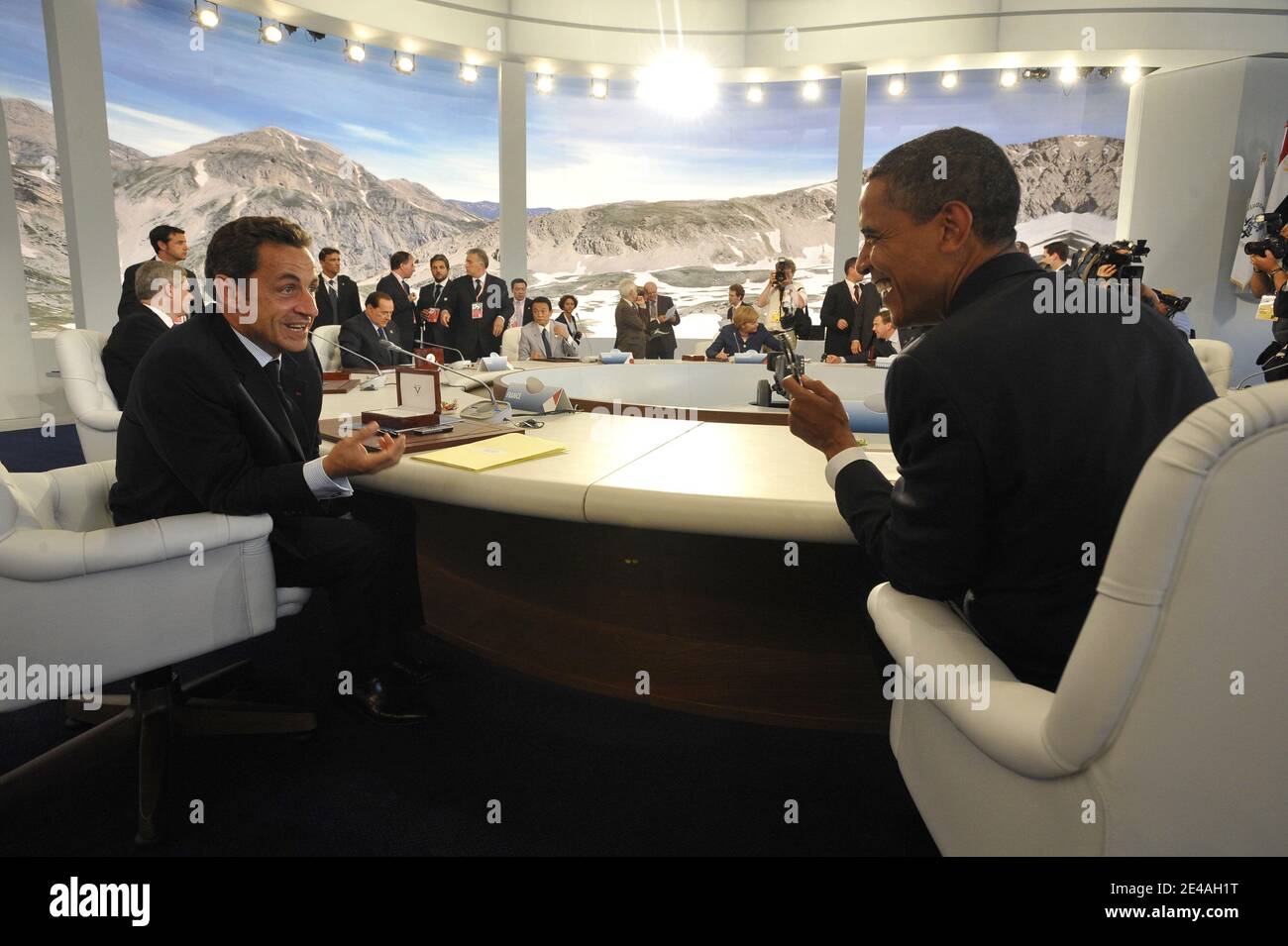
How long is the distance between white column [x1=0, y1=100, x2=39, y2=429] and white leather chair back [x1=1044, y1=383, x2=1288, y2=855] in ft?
24.9

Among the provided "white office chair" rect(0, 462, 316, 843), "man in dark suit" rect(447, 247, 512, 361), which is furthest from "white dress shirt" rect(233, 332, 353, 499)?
"man in dark suit" rect(447, 247, 512, 361)

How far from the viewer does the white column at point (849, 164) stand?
784 cm

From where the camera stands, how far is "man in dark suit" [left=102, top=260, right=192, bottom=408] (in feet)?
10.9

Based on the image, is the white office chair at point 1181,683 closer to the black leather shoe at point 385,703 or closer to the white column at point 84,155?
the black leather shoe at point 385,703

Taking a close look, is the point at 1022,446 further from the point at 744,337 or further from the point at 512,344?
the point at 744,337

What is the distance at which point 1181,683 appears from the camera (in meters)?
0.74

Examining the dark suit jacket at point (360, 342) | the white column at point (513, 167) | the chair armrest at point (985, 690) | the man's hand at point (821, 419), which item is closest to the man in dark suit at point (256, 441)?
the man's hand at point (821, 419)

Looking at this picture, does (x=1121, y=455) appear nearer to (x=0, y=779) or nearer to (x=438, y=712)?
(x=438, y=712)

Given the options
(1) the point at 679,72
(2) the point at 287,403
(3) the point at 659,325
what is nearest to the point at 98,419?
(2) the point at 287,403

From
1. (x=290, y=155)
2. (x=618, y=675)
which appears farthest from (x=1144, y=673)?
(x=290, y=155)

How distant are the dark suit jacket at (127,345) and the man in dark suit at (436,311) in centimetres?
331

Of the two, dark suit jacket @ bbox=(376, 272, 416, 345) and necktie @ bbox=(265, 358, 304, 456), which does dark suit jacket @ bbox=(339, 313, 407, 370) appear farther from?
necktie @ bbox=(265, 358, 304, 456)

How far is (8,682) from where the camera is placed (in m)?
1.45

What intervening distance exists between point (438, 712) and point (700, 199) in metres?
9.65
